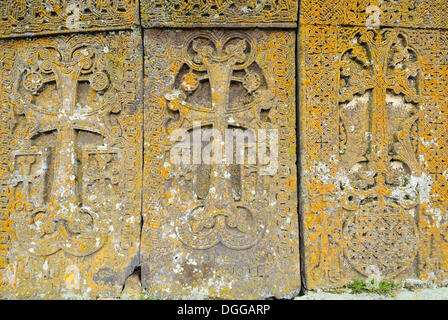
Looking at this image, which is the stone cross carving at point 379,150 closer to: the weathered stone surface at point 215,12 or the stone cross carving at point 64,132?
the weathered stone surface at point 215,12

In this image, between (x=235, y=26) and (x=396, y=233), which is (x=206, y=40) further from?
(x=396, y=233)

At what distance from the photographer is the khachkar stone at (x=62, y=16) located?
243cm

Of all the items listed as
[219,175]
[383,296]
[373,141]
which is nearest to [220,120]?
[219,175]

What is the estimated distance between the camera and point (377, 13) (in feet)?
8.01

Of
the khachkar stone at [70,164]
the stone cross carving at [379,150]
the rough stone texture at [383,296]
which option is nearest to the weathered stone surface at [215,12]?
the khachkar stone at [70,164]

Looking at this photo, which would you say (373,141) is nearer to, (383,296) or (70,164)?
(383,296)

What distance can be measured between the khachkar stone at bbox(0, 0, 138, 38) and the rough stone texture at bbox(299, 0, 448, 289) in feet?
4.43

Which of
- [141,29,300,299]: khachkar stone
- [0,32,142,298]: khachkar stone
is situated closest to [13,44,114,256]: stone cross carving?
[0,32,142,298]: khachkar stone

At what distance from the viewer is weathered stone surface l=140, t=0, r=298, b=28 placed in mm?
2400

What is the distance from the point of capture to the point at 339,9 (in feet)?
7.92

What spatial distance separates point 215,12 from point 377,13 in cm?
122

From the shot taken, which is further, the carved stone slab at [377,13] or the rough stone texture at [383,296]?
the carved stone slab at [377,13]

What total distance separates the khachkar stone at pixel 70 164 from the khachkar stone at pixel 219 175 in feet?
0.56

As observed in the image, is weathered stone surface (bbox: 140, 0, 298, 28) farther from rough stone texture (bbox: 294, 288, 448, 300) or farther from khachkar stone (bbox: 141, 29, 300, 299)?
rough stone texture (bbox: 294, 288, 448, 300)
